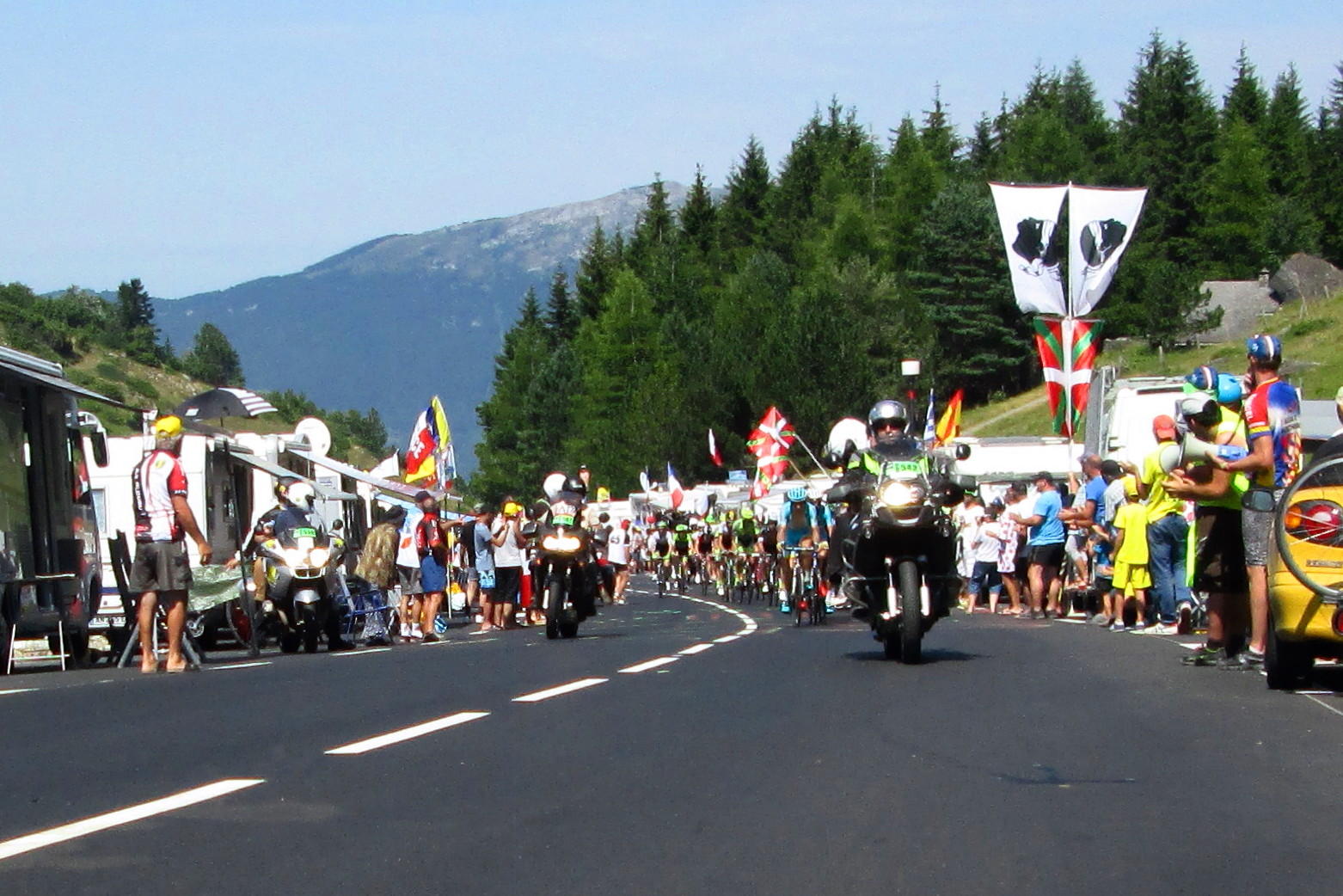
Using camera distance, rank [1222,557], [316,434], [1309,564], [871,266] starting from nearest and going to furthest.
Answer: [1309,564] → [1222,557] → [316,434] → [871,266]

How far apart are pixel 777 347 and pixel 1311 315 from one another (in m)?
25.5

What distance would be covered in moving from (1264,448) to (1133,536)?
27.3ft

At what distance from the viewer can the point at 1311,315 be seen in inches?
3071

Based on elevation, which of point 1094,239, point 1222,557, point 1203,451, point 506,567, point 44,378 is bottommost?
point 506,567

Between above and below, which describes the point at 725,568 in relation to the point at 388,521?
below

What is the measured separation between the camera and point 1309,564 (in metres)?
10.0

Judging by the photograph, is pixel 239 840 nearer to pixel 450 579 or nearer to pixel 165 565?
pixel 165 565

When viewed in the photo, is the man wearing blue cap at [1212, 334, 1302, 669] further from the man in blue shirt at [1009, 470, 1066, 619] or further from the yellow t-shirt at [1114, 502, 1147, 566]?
the man in blue shirt at [1009, 470, 1066, 619]

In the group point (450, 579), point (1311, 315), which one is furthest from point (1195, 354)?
point (450, 579)

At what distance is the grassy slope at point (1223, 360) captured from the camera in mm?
63188

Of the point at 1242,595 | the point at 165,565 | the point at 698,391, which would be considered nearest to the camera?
the point at 1242,595

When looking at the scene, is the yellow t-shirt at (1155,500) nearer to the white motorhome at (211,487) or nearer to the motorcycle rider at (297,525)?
the motorcycle rider at (297,525)

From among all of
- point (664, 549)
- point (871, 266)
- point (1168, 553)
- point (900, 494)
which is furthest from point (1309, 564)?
point (871, 266)

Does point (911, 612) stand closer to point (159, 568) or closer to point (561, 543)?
point (159, 568)
